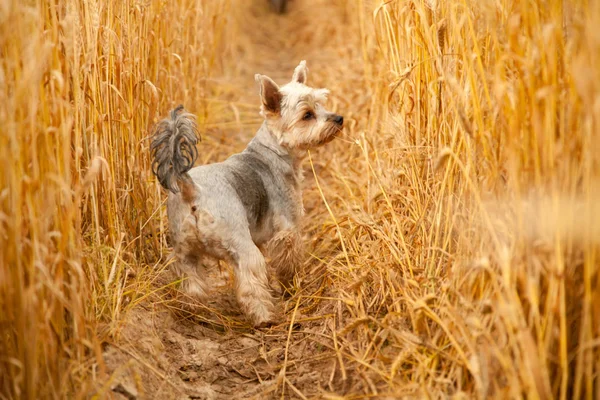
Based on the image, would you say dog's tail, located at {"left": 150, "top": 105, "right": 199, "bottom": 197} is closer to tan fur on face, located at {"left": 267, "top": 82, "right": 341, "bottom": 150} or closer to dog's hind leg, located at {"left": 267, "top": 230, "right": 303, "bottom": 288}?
dog's hind leg, located at {"left": 267, "top": 230, "right": 303, "bottom": 288}

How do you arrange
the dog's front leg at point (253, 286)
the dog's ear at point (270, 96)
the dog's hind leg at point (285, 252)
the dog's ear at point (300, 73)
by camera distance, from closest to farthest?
the dog's front leg at point (253, 286) → the dog's hind leg at point (285, 252) → the dog's ear at point (270, 96) → the dog's ear at point (300, 73)

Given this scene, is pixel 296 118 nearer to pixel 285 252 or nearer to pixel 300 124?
pixel 300 124

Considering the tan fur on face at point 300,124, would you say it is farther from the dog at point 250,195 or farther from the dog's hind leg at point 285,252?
the dog's hind leg at point 285,252

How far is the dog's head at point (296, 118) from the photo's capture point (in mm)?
4465

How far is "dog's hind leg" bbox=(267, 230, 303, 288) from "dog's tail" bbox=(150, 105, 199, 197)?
2.98 ft

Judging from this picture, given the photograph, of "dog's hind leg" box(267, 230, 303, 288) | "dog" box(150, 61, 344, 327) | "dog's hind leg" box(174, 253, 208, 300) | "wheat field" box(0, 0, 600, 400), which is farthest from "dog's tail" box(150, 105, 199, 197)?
"dog's hind leg" box(267, 230, 303, 288)

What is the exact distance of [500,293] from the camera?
248cm

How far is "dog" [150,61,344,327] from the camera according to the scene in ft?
11.8

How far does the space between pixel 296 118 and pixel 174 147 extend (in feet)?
3.90

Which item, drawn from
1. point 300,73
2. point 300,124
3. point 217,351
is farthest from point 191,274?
point 300,73

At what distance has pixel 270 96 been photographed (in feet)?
14.8

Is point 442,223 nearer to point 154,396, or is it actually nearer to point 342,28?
point 154,396

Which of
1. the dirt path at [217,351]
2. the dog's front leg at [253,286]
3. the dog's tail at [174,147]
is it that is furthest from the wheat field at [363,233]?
the dog's tail at [174,147]

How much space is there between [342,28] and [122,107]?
6141 mm
